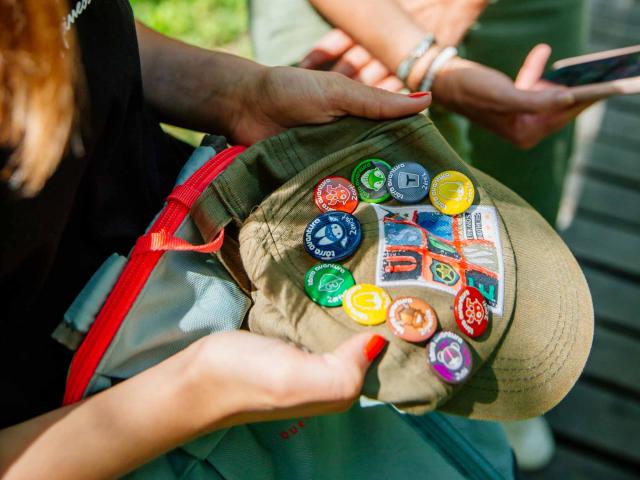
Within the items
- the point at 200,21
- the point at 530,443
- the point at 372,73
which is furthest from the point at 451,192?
the point at 200,21

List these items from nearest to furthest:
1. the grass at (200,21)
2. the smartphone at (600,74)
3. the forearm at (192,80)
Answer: the forearm at (192,80) → the smartphone at (600,74) → the grass at (200,21)

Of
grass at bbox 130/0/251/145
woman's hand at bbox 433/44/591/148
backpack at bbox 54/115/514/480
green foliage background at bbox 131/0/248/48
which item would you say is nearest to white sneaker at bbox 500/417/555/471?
woman's hand at bbox 433/44/591/148

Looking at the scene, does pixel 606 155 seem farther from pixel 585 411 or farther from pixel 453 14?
pixel 453 14

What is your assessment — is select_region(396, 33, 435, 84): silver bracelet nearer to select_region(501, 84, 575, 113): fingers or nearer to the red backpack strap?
select_region(501, 84, 575, 113): fingers

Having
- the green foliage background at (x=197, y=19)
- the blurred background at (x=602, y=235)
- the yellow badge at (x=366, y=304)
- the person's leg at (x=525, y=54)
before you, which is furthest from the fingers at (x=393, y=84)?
the green foliage background at (x=197, y=19)

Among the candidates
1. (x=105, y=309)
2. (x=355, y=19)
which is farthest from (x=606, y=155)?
(x=105, y=309)

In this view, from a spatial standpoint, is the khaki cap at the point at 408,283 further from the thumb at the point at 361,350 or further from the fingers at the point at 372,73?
the fingers at the point at 372,73

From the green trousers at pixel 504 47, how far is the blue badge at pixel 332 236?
74 cm

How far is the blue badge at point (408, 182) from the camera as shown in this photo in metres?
0.91

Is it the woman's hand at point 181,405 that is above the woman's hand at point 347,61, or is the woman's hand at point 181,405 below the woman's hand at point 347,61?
below

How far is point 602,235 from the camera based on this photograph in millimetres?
2342

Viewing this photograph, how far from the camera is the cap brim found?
0.81 m

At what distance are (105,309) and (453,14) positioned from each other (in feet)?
3.75

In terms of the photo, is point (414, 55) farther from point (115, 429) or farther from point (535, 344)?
point (115, 429)
